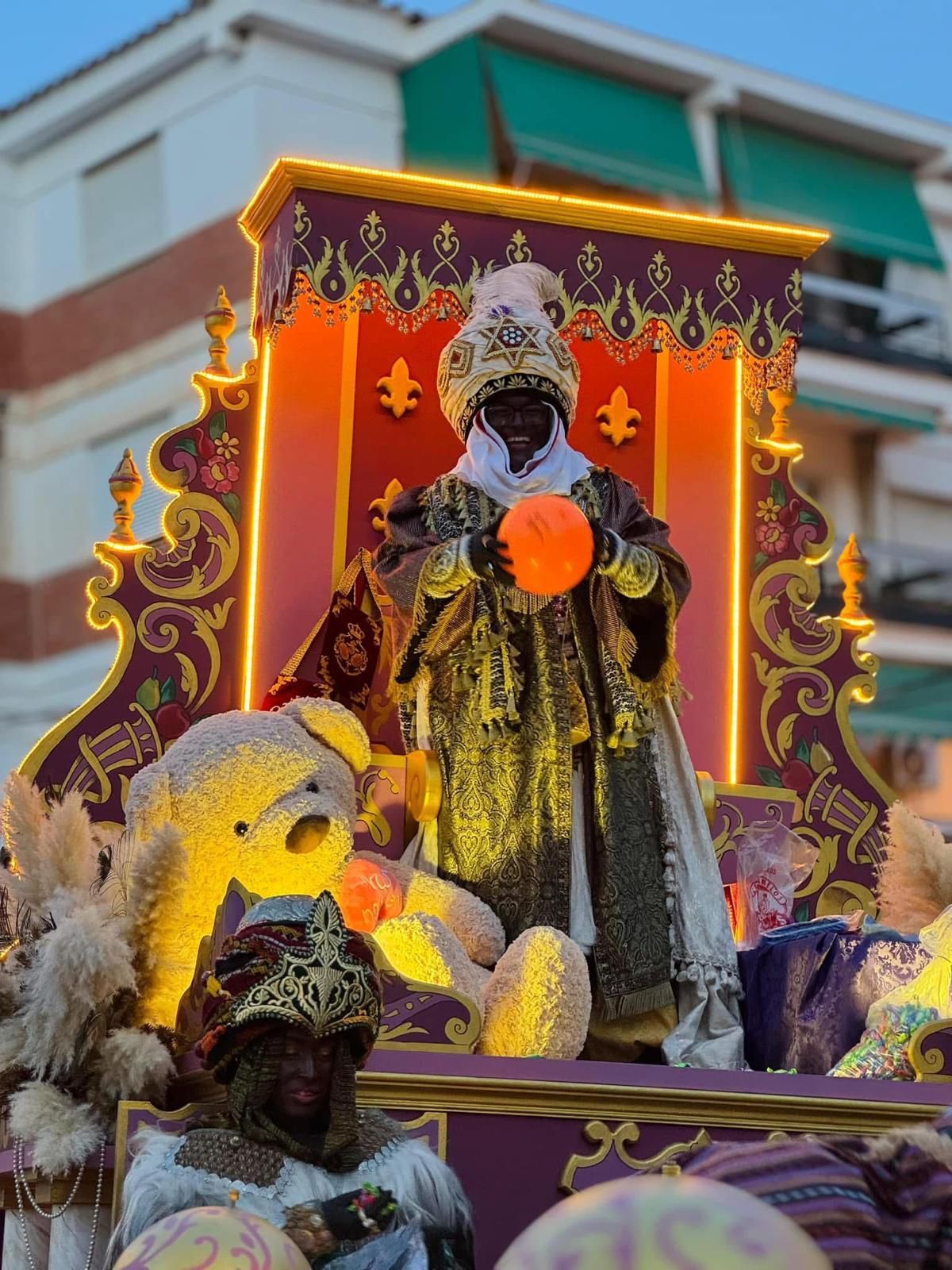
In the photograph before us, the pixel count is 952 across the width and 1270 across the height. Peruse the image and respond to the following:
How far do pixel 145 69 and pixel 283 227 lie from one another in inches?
462

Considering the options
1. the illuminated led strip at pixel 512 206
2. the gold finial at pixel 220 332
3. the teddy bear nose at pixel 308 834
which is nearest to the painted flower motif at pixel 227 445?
the gold finial at pixel 220 332

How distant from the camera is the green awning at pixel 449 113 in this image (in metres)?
18.0

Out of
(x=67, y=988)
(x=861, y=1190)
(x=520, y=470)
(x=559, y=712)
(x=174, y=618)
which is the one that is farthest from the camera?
(x=174, y=618)

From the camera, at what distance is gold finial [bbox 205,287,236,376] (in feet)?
25.6

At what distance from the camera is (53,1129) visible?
17.1 feet

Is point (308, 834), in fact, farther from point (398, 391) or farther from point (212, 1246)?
point (212, 1246)

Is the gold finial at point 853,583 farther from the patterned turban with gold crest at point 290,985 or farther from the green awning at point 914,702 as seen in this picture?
the green awning at point 914,702

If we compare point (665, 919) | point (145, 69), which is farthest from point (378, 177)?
point (145, 69)

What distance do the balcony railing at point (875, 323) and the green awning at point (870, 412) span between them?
410 millimetres

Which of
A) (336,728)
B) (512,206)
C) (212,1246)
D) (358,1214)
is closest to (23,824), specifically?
(336,728)

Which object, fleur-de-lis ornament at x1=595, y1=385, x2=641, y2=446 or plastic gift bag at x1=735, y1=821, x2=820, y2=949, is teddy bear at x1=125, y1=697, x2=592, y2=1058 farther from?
fleur-de-lis ornament at x1=595, y1=385, x2=641, y2=446

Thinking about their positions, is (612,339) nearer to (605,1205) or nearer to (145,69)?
(605,1205)

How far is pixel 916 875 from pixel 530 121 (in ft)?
38.6

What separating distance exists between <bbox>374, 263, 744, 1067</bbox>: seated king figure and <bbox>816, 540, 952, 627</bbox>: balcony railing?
44.8 feet
